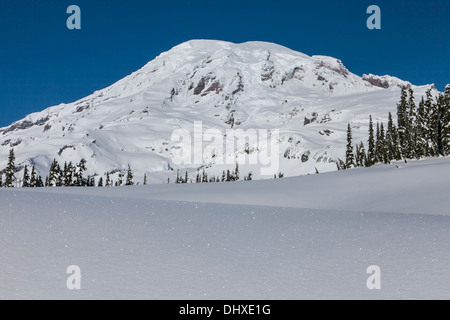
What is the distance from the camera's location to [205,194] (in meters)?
22.0

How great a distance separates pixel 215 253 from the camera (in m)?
7.94

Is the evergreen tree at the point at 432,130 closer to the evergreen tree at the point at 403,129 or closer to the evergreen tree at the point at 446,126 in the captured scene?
the evergreen tree at the point at 446,126

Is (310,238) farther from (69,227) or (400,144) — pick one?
(400,144)

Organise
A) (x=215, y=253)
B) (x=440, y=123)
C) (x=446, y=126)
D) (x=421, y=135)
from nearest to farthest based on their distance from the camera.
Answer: (x=215, y=253) < (x=446, y=126) < (x=440, y=123) < (x=421, y=135)

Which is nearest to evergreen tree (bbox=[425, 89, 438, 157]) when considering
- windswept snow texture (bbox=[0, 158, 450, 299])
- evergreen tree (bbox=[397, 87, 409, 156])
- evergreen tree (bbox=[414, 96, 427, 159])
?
evergreen tree (bbox=[414, 96, 427, 159])

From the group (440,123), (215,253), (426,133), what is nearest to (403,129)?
(426,133)

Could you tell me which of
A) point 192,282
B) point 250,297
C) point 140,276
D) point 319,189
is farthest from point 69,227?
point 319,189

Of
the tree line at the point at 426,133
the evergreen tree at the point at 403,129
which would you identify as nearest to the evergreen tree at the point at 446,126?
the tree line at the point at 426,133

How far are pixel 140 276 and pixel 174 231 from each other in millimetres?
3696

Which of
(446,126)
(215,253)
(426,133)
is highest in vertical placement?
(426,133)

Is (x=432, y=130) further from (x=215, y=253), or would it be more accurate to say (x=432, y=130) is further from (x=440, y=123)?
(x=215, y=253)

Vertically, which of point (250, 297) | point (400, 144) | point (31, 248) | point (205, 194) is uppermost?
point (400, 144)

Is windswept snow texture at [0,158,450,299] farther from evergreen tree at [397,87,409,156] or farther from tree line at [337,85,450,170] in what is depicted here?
evergreen tree at [397,87,409,156]

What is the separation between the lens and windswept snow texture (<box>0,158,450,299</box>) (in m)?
5.88
